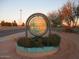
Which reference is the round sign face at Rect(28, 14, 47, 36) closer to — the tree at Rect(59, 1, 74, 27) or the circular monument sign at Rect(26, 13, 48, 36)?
the circular monument sign at Rect(26, 13, 48, 36)

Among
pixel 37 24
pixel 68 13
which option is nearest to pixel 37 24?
pixel 37 24

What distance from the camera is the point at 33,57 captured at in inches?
598

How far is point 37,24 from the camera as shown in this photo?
62.5 feet

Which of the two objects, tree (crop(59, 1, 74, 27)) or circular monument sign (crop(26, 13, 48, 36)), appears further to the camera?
tree (crop(59, 1, 74, 27))

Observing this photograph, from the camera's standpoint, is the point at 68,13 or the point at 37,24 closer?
the point at 37,24

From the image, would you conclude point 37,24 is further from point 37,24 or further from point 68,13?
point 68,13

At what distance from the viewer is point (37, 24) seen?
19.1 meters

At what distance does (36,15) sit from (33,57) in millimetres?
5361

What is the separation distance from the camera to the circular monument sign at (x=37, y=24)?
62.3 feet

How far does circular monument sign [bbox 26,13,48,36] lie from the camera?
62.3 feet

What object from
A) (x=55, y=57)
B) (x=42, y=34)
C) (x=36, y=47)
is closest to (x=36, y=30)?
(x=42, y=34)

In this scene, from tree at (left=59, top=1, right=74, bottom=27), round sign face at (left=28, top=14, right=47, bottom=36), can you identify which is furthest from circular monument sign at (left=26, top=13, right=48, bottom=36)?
tree at (left=59, top=1, right=74, bottom=27)

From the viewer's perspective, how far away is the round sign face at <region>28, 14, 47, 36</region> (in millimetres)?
18984

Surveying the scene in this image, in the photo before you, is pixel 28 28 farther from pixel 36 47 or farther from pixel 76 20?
pixel 76 20
